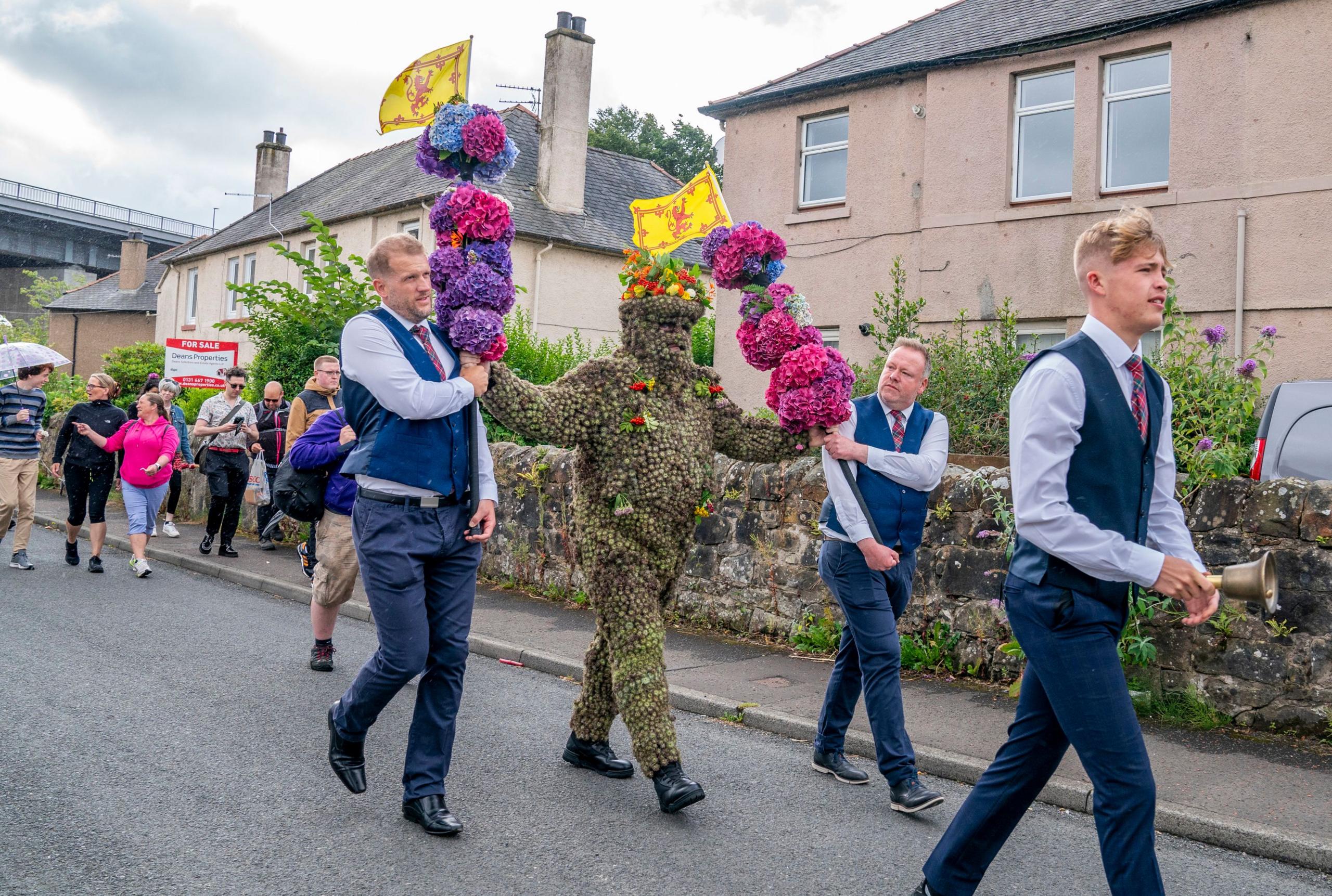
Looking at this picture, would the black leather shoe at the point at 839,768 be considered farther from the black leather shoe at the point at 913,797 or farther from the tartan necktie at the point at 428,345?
the tartan necktie at the point at 428,345

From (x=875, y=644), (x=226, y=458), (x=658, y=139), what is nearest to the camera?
(x=875, y=644)

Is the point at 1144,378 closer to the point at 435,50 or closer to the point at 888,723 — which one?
the point at 888,723

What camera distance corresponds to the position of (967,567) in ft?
23.7

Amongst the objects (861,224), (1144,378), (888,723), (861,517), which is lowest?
(888,723)

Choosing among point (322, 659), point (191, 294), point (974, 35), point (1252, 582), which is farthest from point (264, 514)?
point (191, 294)

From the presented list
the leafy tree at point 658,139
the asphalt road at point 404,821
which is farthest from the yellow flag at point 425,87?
the leafy tree at point 658,139

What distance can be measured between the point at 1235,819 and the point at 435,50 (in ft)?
16.0

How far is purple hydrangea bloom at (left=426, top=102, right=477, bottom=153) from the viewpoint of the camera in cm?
463

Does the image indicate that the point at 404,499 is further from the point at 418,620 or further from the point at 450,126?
the point at 450,126

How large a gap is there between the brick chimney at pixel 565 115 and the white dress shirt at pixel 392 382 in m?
21.6

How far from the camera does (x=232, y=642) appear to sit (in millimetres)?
8031

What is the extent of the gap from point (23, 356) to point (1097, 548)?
36.2ft

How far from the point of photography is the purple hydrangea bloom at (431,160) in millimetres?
4703

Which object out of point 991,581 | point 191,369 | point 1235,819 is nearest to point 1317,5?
point 991,581
